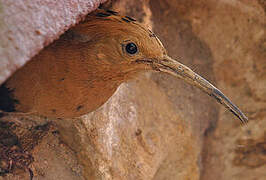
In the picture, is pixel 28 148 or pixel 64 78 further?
pixel 28 148

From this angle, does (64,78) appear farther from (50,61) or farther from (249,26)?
(249,26)

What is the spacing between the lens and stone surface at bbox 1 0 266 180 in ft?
4.61

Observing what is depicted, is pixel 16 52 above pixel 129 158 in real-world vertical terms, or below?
below

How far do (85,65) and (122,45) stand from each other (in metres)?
0.14

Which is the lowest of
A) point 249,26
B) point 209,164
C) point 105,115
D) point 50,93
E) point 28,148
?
point 28,148

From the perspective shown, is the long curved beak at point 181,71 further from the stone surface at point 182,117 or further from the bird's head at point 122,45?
the stone surface at point 182,117

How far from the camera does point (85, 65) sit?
1.15m

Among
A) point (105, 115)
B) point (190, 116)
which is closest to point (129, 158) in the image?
point (105, 115)

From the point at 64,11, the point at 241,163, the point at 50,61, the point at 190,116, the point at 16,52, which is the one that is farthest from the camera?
the point at 241,163

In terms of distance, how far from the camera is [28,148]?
1337 millimetres

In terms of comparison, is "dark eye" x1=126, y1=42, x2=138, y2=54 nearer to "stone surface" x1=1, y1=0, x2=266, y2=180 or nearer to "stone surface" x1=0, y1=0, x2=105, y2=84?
"stone surface" x1=0, y1=0, x2=105, y2=84

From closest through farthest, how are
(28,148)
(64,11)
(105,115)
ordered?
(64,11) → (28,148) → (105,115)

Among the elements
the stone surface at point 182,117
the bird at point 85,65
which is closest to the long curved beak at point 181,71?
the bird at point 85,65

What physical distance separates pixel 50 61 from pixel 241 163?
1411 mm
